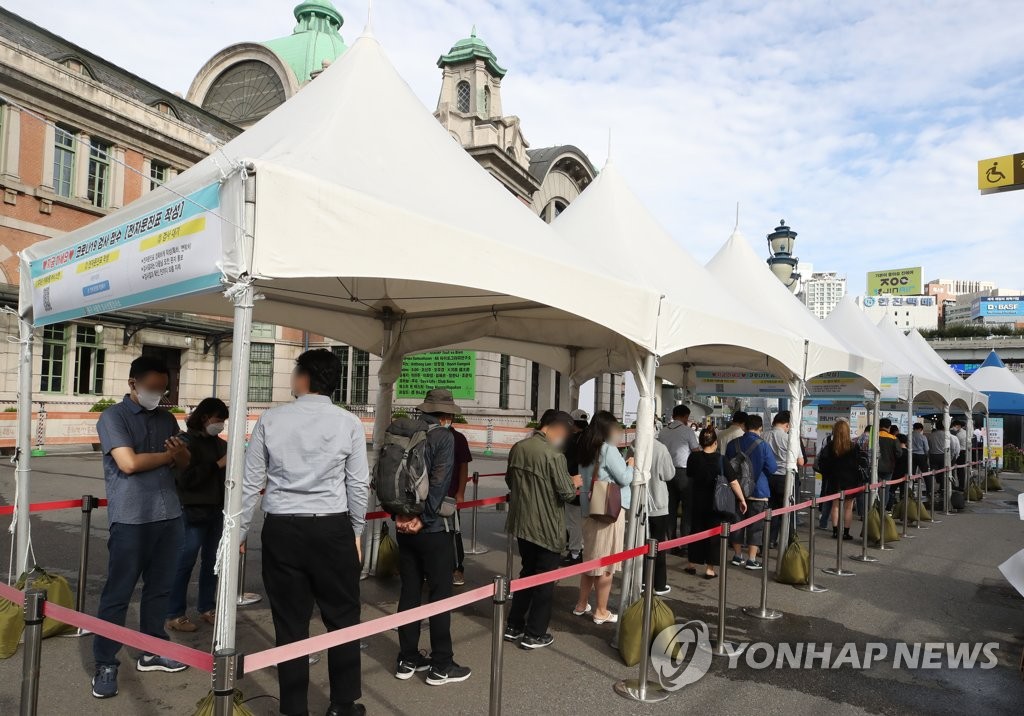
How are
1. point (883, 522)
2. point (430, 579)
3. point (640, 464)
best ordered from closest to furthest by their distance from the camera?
1. point (430, 579)
2. point (640, 464)
3. point (883, 522)

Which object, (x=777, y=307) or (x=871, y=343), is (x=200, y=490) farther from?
(x=871, y=343)

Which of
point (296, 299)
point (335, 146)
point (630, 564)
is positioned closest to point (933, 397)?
point (630, 564)

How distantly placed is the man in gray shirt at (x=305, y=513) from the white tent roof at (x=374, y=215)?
639 millimetres

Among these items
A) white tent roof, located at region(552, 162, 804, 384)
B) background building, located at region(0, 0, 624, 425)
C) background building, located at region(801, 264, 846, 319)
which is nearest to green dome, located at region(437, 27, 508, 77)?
background building, located at region(0, 0, 624, 425)

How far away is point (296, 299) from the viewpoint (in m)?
6.91

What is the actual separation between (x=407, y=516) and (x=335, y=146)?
227 cm

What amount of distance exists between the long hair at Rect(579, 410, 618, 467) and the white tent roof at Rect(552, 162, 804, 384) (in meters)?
0.73

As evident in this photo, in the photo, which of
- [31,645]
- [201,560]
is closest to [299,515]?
[31,645]

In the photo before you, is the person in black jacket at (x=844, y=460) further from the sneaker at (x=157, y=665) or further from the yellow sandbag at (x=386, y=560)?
the sneaker at (x=157, y=665)

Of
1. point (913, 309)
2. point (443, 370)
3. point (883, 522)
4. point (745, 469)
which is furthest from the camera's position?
point (913, 309)

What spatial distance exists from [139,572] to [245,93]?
35.2 metres

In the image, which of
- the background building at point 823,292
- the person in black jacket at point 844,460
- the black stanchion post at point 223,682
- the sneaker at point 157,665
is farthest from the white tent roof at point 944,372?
the background building at point 823,292

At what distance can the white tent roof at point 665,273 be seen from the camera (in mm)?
6141

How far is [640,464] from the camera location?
580 cm
